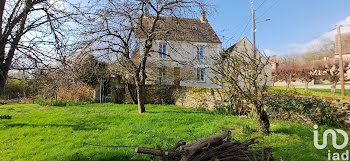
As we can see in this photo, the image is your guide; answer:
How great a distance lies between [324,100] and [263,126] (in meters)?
3.41

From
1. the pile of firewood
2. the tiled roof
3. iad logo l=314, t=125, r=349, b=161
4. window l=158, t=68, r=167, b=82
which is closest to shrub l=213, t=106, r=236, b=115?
the tiled roof

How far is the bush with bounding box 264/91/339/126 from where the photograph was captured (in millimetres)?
7078

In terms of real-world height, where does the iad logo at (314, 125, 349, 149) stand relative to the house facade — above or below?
below

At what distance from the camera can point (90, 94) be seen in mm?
15227

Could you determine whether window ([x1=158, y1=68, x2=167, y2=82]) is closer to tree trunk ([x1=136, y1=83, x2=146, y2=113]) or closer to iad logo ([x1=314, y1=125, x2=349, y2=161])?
tree trunk ([x1=136, y1=83, x2=146, y2=113])

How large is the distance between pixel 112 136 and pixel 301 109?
6.90 meters

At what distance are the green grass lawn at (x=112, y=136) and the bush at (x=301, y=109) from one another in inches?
36.9

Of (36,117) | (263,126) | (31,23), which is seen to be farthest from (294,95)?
(36,117)

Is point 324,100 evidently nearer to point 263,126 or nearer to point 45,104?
point 263,126

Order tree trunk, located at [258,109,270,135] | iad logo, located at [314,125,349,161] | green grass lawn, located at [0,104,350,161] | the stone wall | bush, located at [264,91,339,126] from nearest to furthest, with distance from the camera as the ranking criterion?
iad logo, located at [314,125,349,161]
green grass lawn, located at [0,104,350,161]
tree trunk, located at [258,109,270,135]
bush, located at [264,91,339,126]
the stone wall

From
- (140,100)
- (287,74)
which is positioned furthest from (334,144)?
(287,74)

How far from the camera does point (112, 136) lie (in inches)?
229

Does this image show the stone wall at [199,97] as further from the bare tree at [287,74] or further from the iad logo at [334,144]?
the bare tree at [287,74]

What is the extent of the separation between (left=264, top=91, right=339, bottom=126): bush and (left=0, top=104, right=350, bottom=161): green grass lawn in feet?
3.07
